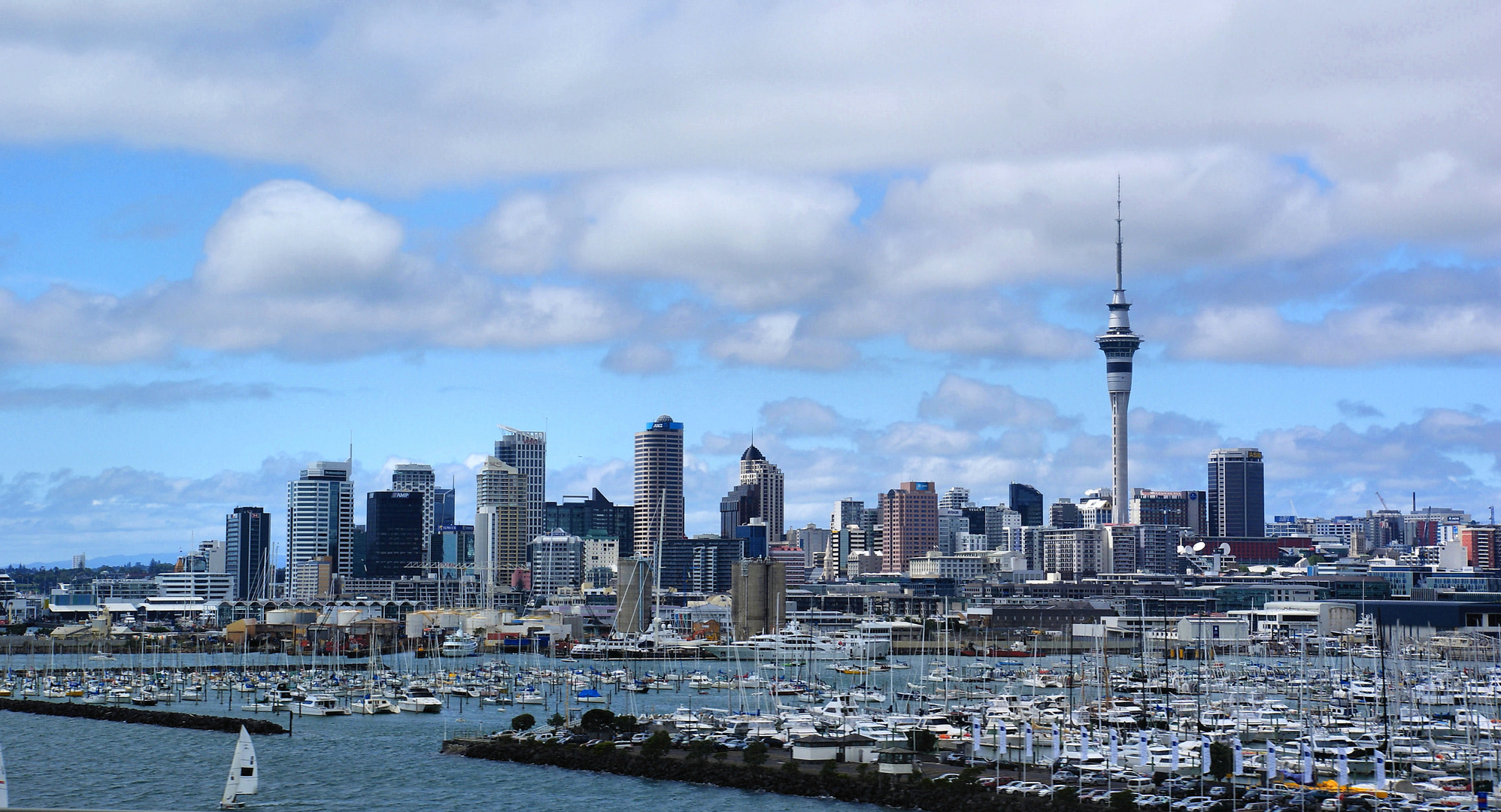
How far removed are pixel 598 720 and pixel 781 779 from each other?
40.3 ft

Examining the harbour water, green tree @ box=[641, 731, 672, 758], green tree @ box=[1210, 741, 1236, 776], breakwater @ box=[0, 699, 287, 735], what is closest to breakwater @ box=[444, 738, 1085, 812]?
green tree @ box=[641, 731, 672, 758]

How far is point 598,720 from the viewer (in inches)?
2181

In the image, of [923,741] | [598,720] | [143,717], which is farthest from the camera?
[143,717]

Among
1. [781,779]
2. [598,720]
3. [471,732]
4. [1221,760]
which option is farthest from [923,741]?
[471,732]

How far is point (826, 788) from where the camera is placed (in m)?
43.6

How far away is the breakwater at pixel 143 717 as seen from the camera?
6319 centimetres

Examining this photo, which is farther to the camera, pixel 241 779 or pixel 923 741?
pixel 923 741

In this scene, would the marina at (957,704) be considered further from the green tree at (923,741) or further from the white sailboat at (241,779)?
the white sailboat at (241,779)

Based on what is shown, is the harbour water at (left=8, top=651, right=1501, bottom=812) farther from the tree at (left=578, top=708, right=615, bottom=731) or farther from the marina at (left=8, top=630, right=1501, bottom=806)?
the tree at (left=578, top=708, right=615, bottom=731)

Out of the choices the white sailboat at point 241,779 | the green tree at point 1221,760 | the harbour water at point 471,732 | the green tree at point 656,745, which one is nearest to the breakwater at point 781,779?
the green tree at point 656,745

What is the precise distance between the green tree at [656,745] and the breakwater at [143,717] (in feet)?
59.7

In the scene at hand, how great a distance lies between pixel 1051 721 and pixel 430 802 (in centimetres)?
2180

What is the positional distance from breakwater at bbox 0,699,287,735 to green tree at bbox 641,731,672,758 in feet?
59.7

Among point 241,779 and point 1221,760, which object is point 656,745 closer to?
point 241,779
